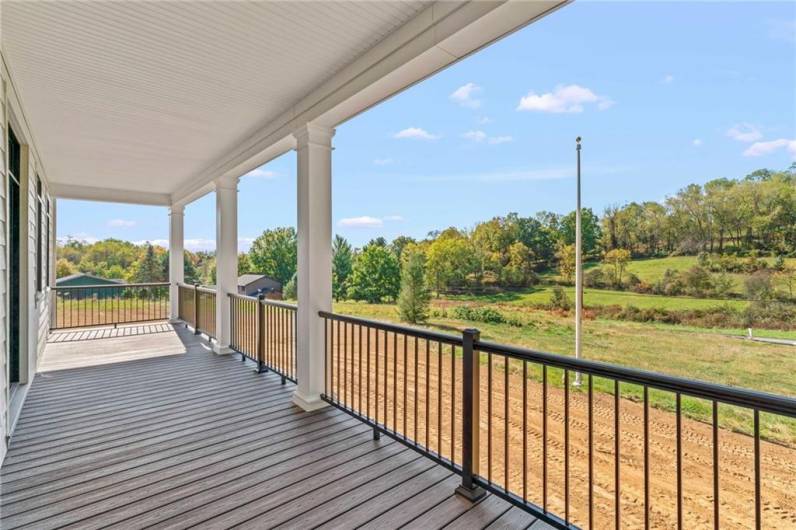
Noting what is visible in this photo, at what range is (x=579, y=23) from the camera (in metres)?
12.0

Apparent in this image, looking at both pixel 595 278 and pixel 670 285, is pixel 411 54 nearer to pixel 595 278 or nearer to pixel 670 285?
pixel 670 285

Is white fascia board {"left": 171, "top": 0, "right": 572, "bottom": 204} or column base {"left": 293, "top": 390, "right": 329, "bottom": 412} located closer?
white fascia board {"left": 171, "top": 0, "right": 572, "bottom": 204}

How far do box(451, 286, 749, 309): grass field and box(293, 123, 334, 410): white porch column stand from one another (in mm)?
16240

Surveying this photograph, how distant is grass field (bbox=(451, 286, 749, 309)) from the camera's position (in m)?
14.2

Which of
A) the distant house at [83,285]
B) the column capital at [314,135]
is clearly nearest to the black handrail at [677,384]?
the column capital at [314,135]

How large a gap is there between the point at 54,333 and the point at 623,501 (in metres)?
9.88

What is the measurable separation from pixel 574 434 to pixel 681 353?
9.92m

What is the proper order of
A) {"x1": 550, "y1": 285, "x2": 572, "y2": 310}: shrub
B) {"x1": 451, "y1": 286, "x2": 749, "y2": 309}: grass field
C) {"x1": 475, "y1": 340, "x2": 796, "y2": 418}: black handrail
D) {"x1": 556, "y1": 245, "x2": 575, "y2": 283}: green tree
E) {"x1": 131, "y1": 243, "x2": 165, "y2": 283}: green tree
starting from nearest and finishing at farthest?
1. {"x1": 475, "y1": 340, "x2": 796, "y2": 418}: black handrail
2. {"x1": 451, "y1": 286, "x2": 749, "y2": 309}: grass field
3. {"x1": 556, "y1": 245, "x2": 575, "y2": 283}: green tree
4. {"x1": 550, "y1": 285, "x2": 572, "y2": 310}: shrub
5. {"x1": 131, "y1": 243, "x2": 165, "y2": 283}: green tree

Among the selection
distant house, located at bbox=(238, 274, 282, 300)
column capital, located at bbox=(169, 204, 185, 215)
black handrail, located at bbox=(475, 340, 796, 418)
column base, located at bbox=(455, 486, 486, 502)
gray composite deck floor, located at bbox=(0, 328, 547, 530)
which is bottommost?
distant house, located at bbox=(238, 274, 282, 300)

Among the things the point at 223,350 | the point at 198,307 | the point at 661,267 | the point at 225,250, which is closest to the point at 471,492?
the point at 223,350

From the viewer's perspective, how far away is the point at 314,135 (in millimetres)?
3311

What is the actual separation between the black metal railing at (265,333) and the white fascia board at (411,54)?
6.19ft

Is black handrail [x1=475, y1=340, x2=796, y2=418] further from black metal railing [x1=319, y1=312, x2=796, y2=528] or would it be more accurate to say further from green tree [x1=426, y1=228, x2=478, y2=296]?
green tree [x1=426, y1=228, x2=478, y2=296]

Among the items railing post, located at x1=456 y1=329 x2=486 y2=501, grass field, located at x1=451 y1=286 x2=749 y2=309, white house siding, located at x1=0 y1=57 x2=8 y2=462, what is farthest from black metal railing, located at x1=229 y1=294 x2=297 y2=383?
grass field, located at x1=451 y1=286 x2=749 y2=309
